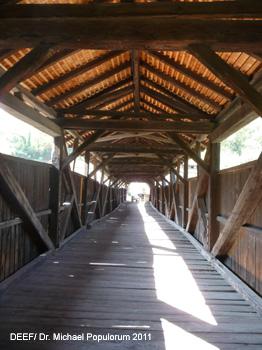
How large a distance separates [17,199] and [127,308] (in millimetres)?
2185

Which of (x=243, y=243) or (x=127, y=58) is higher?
(x=127, y=58)

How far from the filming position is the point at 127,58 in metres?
5.31

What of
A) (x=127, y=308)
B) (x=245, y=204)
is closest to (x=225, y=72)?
(x=245, y=204)

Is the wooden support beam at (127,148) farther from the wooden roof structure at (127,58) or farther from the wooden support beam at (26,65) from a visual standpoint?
the wooden support beam at (26,65)

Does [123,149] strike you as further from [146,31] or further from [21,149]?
[21,149]

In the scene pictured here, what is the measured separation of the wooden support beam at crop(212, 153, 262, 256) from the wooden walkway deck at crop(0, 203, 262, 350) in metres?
0.69

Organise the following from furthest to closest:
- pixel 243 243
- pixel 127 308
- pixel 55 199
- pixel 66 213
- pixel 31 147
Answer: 1. pixel 31 147
2. pixel 66 213
3. pixel 55 199
4. pixel 243 243
5. pixel 127 308

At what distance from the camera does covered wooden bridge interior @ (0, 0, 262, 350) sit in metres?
2.58

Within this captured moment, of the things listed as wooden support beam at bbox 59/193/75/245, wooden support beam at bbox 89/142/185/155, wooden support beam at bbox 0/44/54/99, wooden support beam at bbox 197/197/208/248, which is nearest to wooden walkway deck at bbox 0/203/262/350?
wooden support beam at bbox 197/197/208/248

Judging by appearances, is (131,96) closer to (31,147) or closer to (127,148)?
(127,148)

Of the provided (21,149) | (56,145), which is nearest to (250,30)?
(56,145)

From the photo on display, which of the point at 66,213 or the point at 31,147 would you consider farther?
the point at 31,147

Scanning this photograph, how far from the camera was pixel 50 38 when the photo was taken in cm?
262

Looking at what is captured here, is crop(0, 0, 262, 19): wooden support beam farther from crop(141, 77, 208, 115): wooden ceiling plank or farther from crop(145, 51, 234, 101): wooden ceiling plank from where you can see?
crop(141, 77, 208, 115): wooden ceiling plank
